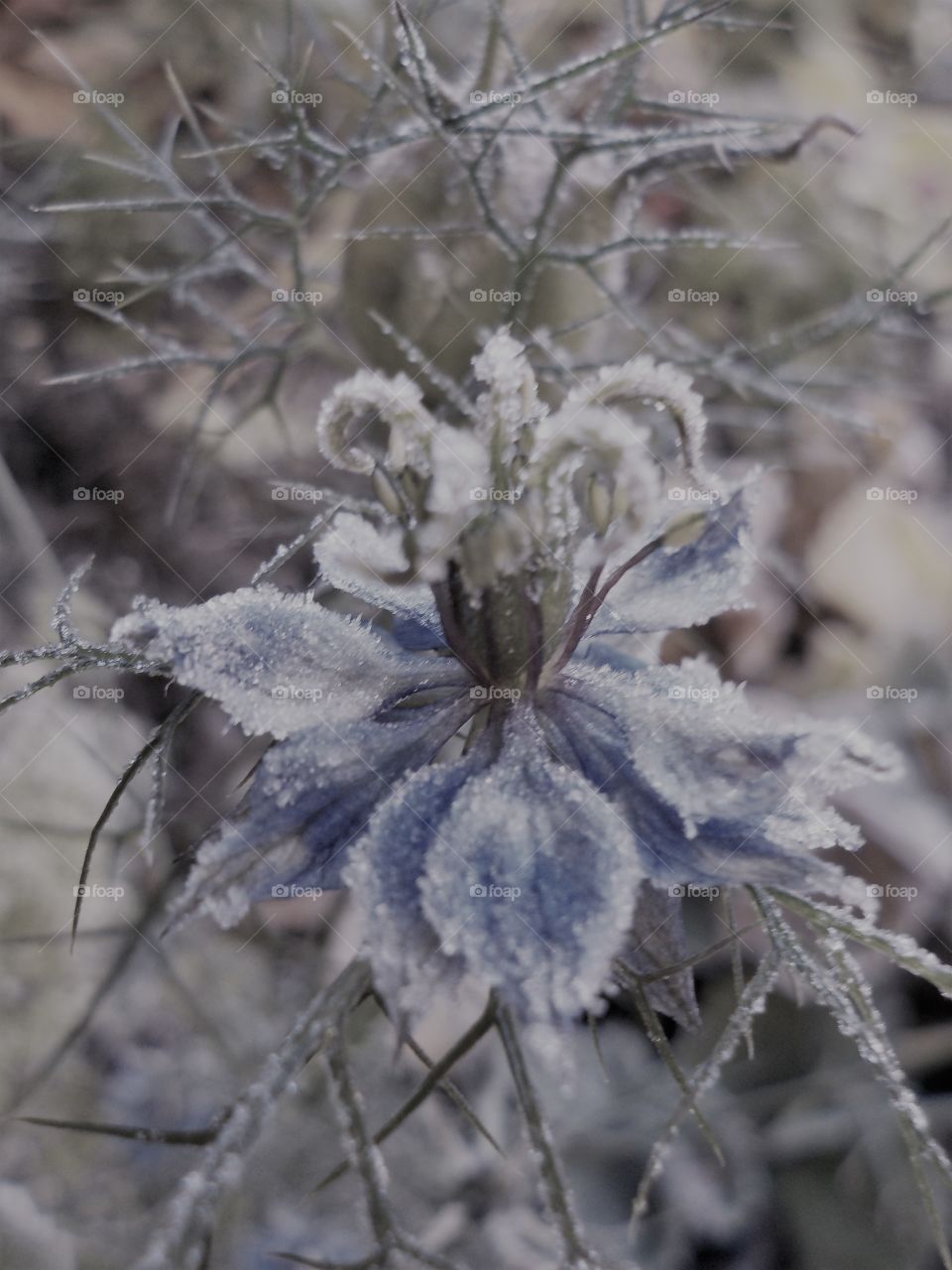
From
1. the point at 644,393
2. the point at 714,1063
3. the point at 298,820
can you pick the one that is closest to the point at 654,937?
the point at 714,1063

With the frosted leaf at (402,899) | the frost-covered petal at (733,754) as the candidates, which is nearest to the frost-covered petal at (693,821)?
the frost-covered petal at (733,754)

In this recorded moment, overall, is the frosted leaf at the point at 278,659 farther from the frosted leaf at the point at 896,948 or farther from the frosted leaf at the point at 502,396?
the frosted leaf at the point at 896,948

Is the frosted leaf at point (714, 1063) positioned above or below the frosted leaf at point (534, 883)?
below

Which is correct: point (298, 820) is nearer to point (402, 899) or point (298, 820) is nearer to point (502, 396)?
→ point (402, 899)

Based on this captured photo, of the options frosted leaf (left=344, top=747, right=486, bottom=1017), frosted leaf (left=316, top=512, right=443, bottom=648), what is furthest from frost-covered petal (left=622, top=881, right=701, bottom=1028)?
frosted leaf (left=316, top=512, right=443, bottom=648)

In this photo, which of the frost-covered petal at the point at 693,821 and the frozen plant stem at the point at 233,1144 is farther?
the frost-covered petal at the point at 693,821

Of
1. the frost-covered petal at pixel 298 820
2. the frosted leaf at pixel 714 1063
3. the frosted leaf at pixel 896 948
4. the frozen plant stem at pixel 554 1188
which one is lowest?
the frozen plant stem at pixel 554 1188

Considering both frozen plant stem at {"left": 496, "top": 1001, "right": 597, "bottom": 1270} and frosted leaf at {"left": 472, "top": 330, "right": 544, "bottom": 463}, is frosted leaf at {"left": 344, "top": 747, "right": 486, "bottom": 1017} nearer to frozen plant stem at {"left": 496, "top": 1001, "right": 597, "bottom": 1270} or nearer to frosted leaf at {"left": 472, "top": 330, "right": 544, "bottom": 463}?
frozen plant stem at {"left": 496, "top": 1001, "right": 597, "bottom": 1270}

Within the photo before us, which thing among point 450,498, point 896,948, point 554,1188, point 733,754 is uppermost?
point 450,498
